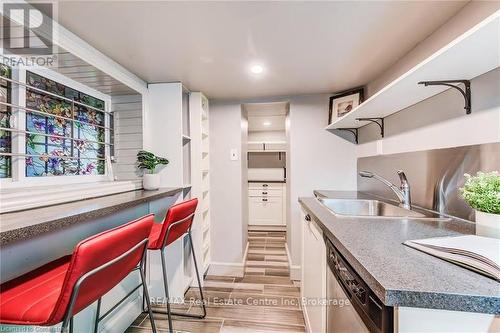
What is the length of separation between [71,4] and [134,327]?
2.08 meters

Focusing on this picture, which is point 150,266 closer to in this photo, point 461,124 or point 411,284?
point 411,284

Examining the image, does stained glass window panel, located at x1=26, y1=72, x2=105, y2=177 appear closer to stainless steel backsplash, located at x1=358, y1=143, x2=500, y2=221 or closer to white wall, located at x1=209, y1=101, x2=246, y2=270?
white wall, located at x1=209, y1=101, x2=246, y2=270

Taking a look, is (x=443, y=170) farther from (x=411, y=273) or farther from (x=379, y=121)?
(x=411, y=273)

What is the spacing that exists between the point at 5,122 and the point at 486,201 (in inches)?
82.1

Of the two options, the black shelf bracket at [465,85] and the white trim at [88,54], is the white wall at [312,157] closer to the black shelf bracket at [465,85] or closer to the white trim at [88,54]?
the black shelf bracket at [465,85]

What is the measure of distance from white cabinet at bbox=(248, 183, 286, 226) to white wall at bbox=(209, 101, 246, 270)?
149cm

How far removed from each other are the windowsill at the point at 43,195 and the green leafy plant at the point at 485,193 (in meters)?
1.77

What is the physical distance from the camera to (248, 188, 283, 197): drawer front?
4078mm

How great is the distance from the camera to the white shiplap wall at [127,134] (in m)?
2.00

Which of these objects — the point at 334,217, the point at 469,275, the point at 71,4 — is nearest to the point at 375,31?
the point at 334,217

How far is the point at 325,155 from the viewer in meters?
2.46

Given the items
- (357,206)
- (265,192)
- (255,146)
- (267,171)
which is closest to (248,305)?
(357,206)

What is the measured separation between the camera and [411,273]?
0.58 meters

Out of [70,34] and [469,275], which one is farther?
[70,34]
